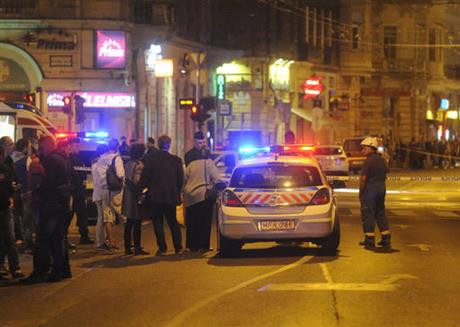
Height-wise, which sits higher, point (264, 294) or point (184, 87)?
point (184, 87)

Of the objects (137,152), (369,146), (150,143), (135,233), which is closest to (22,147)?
(137,152)

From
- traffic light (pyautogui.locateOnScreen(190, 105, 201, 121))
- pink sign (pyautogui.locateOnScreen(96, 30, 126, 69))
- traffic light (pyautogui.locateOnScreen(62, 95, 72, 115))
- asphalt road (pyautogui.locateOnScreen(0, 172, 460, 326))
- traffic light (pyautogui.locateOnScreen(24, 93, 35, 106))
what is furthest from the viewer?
pink sign (pyautogui.locateOnScreen(96, 30, 126, 69))

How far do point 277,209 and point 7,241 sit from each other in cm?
405

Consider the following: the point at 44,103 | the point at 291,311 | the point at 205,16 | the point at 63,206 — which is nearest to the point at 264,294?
the point at 291,311

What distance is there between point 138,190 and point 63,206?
305 cm

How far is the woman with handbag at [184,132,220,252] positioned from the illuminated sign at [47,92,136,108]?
21662 mm

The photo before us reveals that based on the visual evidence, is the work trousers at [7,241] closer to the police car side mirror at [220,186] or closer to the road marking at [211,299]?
the road marking at [211,299]

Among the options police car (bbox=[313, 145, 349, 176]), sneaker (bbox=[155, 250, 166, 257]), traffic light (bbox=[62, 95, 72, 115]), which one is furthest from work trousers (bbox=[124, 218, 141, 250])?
police car (bbox=[313, 145, 349, 176])

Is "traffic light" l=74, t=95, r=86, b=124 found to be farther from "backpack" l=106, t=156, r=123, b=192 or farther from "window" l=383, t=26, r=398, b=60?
"window" l=383, t=26, r=398, b=60

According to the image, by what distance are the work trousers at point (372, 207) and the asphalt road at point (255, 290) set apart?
0.48m

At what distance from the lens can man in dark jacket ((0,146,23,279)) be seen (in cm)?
1424

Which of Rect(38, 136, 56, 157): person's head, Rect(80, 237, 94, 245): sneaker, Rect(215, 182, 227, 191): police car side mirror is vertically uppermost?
Rect(38, 136, 56, 157): person's head

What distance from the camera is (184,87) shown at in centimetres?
4753

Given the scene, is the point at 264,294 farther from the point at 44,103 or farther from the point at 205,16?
the point at 205,16
